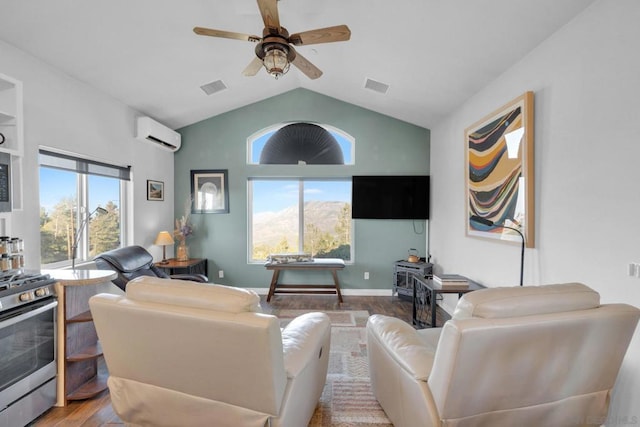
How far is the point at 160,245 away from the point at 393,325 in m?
4.02

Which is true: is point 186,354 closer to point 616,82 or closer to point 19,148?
point 19,148

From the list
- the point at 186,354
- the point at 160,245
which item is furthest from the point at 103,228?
the point at 186,354

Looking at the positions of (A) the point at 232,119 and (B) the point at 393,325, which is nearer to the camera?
(B) the point at 393,325

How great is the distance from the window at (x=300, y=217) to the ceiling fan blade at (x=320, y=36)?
306 cm

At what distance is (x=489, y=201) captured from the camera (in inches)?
122

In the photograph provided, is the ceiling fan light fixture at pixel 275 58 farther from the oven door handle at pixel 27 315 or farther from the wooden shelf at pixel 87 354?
the wooden shelf at pixel 87 354

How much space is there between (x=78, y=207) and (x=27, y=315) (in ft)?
6.10

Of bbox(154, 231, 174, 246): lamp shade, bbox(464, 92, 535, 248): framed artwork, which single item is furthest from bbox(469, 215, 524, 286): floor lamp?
bbox(154, 231, 174, 246): lamp shade

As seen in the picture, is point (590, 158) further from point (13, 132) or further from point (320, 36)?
point (13, 132)

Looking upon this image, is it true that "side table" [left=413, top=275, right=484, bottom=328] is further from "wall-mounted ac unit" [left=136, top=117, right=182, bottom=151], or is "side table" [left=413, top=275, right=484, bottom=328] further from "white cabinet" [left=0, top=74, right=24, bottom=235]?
"wall-mounted ac unit" [left=136, top=117, right=182, bottom=151]

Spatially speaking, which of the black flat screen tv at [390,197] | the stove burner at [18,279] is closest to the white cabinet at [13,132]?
the stove burner at [18,279]

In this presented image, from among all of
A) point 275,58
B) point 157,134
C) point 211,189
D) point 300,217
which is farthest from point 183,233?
point 275,58

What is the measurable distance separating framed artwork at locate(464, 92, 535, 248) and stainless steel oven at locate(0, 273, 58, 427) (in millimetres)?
3448

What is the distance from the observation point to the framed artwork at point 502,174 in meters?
2.53
